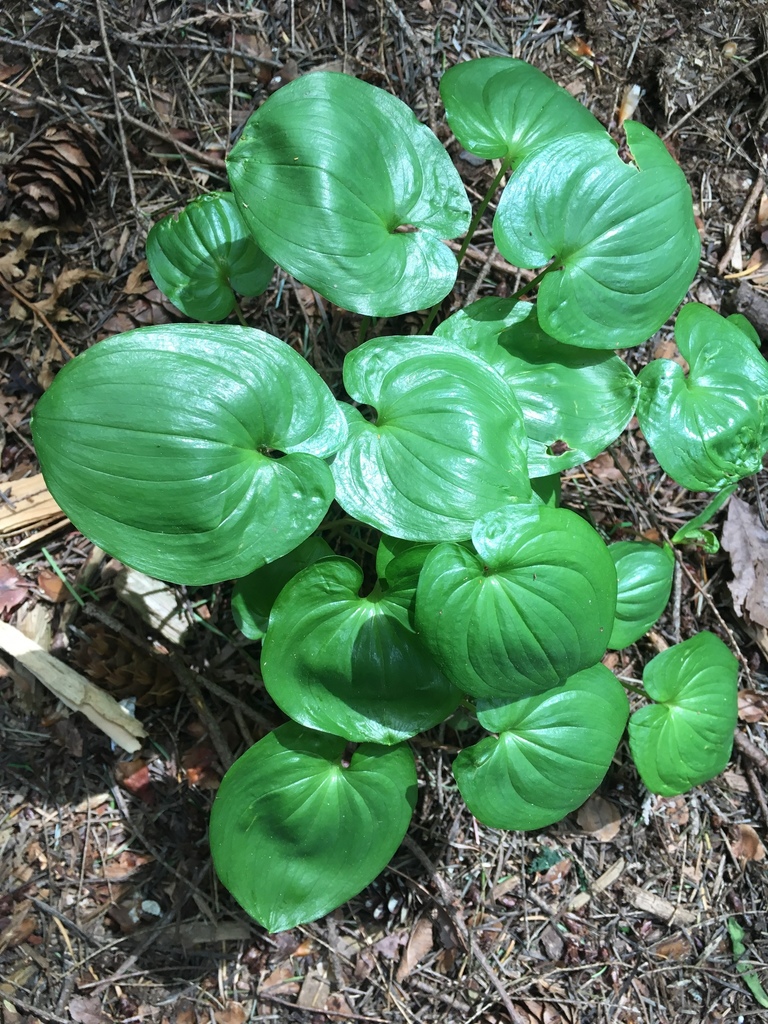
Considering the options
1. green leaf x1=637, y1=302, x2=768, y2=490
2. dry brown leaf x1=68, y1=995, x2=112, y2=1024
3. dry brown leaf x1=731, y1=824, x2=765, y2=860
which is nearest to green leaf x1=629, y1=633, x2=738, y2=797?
dry brown leaf x1=731, y1=824, x2=765, y2=860

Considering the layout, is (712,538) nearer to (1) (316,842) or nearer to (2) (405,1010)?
(1) (316,842)

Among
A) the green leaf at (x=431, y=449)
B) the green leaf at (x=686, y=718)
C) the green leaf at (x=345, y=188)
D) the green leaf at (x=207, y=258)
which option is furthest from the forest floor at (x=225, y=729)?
the green leaf at (x=431, y=449)

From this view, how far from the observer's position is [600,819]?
1.93 m

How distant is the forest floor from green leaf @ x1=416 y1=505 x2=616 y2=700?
2.13ft

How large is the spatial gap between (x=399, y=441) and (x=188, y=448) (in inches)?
15.7

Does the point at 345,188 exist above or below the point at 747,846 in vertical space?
above

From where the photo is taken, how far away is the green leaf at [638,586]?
1683 mm

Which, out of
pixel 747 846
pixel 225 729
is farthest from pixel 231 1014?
pixel 747 846

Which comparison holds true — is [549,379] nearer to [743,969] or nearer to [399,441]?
[399,441]

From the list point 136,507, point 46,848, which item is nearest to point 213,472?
point 136,507

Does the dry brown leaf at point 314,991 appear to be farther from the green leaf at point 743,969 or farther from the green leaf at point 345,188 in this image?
the green leaf at point 345,188

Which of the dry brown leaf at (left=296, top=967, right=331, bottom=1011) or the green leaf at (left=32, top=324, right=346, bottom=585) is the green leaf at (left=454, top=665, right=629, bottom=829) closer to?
the green leaf at (left=32, top=324, right=346, bottom=585)

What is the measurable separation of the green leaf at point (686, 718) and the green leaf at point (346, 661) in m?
0.64

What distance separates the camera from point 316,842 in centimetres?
146
